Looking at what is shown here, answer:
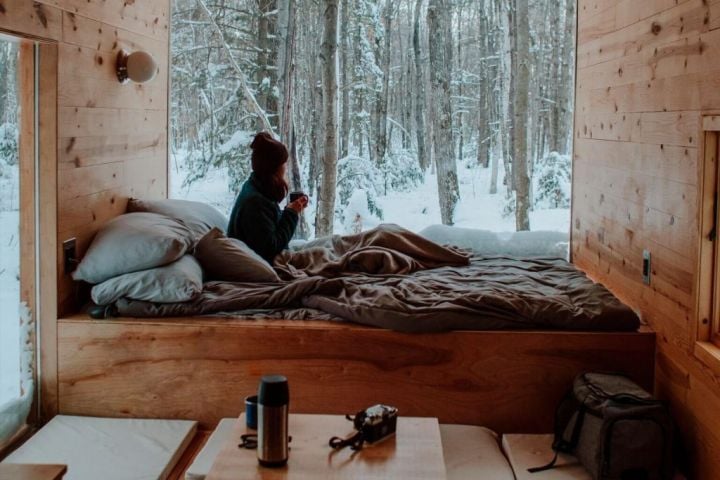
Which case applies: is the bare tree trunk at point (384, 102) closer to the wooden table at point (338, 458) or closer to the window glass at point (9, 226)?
the window glass at point (9, 226)

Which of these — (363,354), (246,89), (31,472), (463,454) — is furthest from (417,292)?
(246,89)

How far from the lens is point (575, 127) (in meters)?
5.21

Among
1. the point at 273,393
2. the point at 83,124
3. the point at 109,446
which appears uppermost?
the point at 83,124

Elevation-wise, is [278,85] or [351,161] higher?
[278,85]

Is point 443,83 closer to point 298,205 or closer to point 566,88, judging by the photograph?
point 566,88

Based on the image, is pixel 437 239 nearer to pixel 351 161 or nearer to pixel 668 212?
pixel 351 161

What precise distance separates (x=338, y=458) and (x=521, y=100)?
3673 millimetres

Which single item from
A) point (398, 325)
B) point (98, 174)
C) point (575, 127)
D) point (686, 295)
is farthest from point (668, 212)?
point (98, 174)

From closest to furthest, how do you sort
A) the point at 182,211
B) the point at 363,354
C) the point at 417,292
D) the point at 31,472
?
the point at 31,472 < the point at 363,354 < the point at 417,292 < the point at 182,211

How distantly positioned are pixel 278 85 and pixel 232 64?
1.07 ft

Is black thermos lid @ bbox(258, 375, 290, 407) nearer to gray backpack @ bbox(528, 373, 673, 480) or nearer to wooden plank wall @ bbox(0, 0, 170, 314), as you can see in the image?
gray backpack @ bbox(528, 373, 673, 480)

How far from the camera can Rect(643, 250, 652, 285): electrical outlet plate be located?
3682 mm

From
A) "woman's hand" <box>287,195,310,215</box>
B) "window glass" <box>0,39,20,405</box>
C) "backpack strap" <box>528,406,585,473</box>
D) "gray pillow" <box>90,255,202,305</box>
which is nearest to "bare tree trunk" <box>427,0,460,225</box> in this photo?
"woman's hand" <box>287,195,310,215</box>

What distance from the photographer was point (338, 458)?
102 inches
